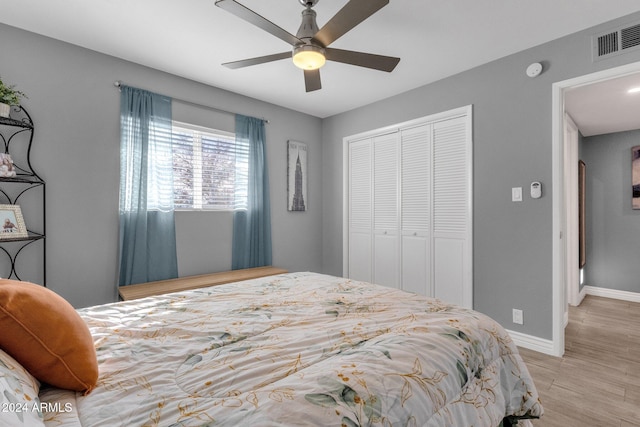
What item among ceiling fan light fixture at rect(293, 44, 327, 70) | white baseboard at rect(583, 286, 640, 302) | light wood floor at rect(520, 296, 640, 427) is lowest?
light wood floor at rect(520, 296, 640, 427)

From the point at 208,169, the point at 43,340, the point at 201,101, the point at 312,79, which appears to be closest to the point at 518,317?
the point at 312,79

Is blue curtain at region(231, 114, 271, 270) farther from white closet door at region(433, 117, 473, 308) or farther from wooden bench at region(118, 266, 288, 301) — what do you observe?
white closet door at region(433, 117, 473, 308)

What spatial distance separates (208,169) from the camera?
3.55m

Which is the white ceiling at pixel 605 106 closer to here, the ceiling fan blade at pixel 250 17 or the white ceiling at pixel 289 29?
the white ceiling at pixel 289 29

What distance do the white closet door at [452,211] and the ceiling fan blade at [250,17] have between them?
2.13 metres

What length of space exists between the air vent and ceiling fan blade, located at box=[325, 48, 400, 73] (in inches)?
68.7

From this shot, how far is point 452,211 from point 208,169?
2.74m

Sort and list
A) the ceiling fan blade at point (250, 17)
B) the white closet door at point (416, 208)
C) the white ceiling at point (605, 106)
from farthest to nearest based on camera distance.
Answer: the white closet door at point (416, 208) → the white ceiling at point (605, 106) → the ceiling fan blade at point (250, 17)

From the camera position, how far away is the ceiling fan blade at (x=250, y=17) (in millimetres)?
1586

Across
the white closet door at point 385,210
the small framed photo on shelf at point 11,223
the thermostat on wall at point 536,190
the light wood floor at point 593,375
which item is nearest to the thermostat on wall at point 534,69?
the thermostat on wall at point 536,190

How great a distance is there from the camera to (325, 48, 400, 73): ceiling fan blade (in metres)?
2.00

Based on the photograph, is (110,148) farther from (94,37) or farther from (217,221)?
(217,221)

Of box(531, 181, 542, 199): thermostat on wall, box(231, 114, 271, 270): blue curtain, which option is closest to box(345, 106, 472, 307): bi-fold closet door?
box(531, 181, 542, 199): thermostat on wall

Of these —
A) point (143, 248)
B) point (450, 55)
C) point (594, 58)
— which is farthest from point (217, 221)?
point (594, 58)
